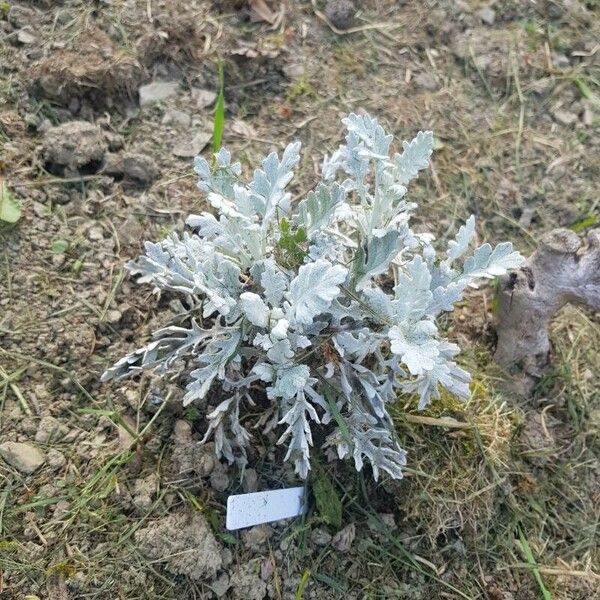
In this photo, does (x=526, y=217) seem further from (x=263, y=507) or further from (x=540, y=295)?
(x=263, y=507)

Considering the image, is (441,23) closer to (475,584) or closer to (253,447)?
(253,447)

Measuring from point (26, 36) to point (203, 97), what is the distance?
0.65 m

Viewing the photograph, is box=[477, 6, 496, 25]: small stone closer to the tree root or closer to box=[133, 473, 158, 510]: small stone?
the tree root

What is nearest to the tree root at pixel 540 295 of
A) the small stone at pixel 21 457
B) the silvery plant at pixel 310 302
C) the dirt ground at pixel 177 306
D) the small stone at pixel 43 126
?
the dirt ground at pixel 177 306

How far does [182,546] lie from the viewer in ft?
6.07

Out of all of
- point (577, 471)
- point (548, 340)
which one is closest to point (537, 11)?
point (548, 340)

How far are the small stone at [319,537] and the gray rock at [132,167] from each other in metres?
1.29

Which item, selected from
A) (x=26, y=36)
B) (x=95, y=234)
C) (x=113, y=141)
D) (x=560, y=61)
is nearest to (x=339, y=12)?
(x=560, y=61)

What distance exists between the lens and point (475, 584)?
6.67 feet

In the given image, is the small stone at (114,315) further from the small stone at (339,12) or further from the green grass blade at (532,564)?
the small stone at (339,12)

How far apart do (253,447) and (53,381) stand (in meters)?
0.63

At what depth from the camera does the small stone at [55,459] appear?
192 cm


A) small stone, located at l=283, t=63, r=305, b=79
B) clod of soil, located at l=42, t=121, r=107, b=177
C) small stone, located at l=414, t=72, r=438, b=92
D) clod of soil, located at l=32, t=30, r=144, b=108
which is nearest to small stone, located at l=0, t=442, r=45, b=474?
clod of soil, located at l=42, t=121, r=107, b=177

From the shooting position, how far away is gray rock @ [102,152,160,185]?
2.34m
